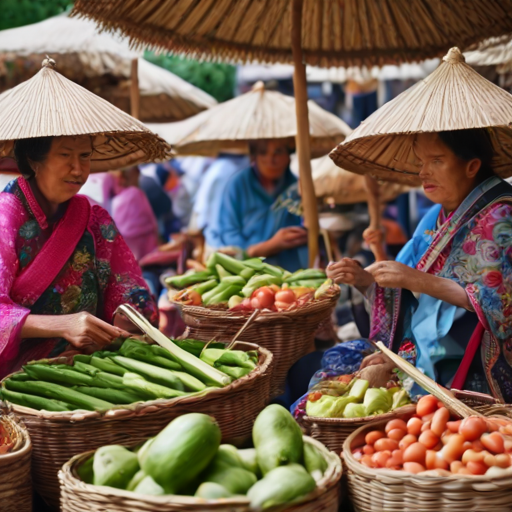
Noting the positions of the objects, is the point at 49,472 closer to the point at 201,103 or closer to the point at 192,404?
the point at 192,404

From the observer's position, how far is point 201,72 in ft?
37.8

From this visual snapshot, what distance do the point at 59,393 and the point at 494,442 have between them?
1154 millimetres

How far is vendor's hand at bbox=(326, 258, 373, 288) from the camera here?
115 inches

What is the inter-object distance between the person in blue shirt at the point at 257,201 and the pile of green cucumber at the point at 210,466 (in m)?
3.34

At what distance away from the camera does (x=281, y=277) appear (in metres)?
3.76

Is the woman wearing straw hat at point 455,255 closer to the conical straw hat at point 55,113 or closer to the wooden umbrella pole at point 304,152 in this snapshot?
the conical straw hat at point 55,113

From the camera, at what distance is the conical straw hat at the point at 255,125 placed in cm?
545

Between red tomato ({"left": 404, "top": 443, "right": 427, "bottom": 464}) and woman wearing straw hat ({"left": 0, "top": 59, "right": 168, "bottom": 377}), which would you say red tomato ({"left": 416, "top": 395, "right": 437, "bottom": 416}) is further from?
woman wearing straw hat ({"left": 0, "top": 59, "right": 168, "bottom": 377})

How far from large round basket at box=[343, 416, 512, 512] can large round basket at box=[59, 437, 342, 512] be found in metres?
0.12

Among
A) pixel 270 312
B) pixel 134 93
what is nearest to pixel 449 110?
pixel 270 312

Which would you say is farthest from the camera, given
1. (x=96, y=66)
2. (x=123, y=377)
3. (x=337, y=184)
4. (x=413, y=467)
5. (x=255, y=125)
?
(x=96, y=66)

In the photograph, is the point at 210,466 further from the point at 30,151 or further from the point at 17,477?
A: the point at 30,151

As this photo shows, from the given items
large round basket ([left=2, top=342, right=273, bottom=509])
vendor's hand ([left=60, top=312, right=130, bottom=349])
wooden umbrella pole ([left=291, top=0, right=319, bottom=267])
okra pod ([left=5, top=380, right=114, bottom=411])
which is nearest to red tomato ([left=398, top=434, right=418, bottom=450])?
large round basket ([left=2, top=342, right=273, bottom=509])

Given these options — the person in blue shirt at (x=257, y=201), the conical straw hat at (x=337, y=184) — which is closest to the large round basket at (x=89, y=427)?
the person in blue shirt at (x=257, y=201)
